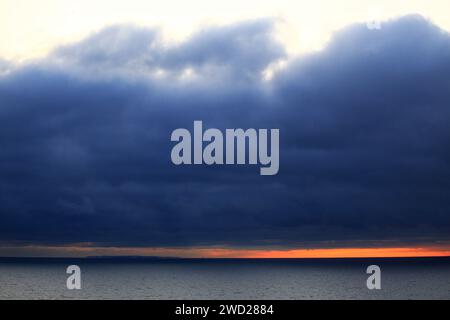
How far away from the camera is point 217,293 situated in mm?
145625
